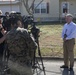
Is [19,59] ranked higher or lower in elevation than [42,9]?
higher

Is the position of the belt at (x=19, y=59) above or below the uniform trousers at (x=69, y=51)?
above

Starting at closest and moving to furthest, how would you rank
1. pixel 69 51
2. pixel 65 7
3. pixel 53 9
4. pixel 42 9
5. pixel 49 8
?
1. pixel 69 51
2. pixel 53 9
3. pixel 49 8
4. pixel 65 7
5. pixel 42 9

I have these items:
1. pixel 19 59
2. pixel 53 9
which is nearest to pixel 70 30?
pixel 19 59

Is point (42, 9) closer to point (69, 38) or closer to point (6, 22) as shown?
point (69, 38)

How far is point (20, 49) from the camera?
Answer: 5.77 meters

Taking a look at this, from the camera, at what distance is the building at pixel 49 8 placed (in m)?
39.6

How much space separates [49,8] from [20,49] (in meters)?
34.9

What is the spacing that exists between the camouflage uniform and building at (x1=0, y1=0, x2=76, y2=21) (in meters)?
33.4

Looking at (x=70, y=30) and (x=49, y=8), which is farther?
(x=49, y=8)

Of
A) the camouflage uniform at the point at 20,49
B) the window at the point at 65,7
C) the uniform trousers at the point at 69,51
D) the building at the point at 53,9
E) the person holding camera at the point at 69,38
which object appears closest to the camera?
the camouflage uniform at the point at 20,49

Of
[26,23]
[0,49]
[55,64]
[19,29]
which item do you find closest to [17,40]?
[19,29]

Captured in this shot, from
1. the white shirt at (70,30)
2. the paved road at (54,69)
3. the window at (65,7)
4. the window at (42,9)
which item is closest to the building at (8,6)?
the window at (42,9)

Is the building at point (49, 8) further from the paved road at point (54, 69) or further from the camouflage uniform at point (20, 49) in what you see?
the camouflage uniform at point (20, 49)

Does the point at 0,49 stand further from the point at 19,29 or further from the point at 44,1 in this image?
the point at 44,1
